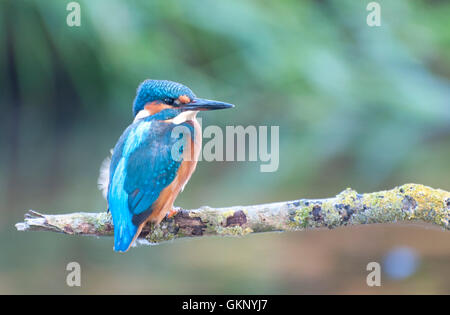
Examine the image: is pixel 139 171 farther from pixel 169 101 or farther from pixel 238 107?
pixel 238 107

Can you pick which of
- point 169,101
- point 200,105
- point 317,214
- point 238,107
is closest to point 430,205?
point 317,214

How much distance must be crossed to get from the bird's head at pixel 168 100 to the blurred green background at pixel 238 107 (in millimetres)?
Answer: 1872

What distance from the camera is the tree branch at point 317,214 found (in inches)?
65.9

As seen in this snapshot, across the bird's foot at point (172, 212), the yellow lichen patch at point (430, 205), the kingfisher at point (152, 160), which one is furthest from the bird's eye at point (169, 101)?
the yellow lichen patch at point (430, 205)

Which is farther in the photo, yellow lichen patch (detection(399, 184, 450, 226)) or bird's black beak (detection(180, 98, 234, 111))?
bird's black beak (detection(180, 98, 234, 111))

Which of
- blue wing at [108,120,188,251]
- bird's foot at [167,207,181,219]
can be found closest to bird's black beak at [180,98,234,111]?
blue wing at [108,120,188,251]

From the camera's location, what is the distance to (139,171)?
5.81 ft

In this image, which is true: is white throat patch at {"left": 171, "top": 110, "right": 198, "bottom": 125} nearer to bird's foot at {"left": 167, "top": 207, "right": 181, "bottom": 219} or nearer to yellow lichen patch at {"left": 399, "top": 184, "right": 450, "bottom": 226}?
bird's foot at {"left": 167, "top": 207, "right": 181, "bottom": 219}

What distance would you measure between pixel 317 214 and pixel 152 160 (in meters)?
0.52

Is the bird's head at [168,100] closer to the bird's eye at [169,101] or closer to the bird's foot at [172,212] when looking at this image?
the bird's eye at [169,101]

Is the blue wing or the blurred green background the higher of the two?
the blurred green background

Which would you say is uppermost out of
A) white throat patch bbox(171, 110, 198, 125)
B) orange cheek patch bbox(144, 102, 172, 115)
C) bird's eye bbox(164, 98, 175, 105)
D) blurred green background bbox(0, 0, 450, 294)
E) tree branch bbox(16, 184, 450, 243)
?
blurred green background bbox(0, 0, 450, 294)

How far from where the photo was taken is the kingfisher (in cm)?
173

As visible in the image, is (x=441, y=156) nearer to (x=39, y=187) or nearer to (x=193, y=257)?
(x=193, y=257)
